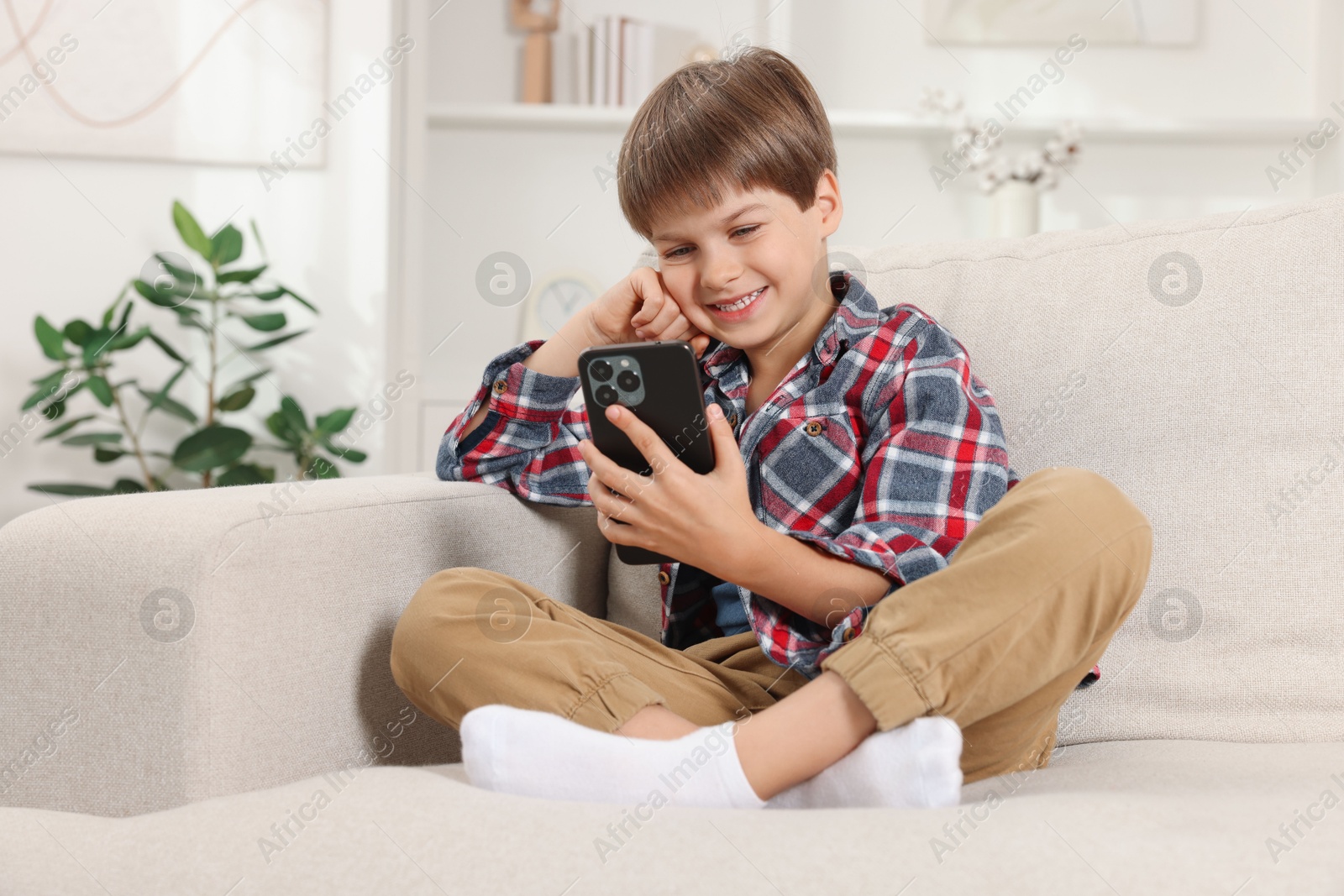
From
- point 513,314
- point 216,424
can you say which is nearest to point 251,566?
point 216,424

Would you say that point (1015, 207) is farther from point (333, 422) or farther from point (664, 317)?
point (664, 317)

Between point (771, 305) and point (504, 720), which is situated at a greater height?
point (771, 305)

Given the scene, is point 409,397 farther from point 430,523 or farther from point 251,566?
point 251,566

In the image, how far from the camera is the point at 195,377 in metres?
2.29

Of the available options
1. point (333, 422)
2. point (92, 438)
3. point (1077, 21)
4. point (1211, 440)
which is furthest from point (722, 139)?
point (1077, 21)

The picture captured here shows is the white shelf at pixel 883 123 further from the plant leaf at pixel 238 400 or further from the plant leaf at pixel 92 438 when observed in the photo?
the plant leaf at pixel 92 438

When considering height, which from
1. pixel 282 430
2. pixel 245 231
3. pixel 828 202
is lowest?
pixel 282 430

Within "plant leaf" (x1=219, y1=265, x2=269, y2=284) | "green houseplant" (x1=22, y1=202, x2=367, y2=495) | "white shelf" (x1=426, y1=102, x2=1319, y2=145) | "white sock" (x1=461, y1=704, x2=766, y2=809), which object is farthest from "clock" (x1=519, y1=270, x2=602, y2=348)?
"white sock" (x1=461, y1=704, x2=766, y2=809)

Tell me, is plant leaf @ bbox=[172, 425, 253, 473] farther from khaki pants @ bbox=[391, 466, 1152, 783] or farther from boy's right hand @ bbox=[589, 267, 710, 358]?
khaki pants @ bbox=[391, 466, 1152, 783]

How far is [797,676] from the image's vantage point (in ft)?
2.87

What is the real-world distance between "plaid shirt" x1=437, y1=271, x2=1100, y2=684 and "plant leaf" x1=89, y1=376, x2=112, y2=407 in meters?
1.32

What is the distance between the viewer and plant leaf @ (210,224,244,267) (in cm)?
210

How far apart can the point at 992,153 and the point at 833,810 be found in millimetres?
2279

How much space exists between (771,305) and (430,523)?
0.36 metres
